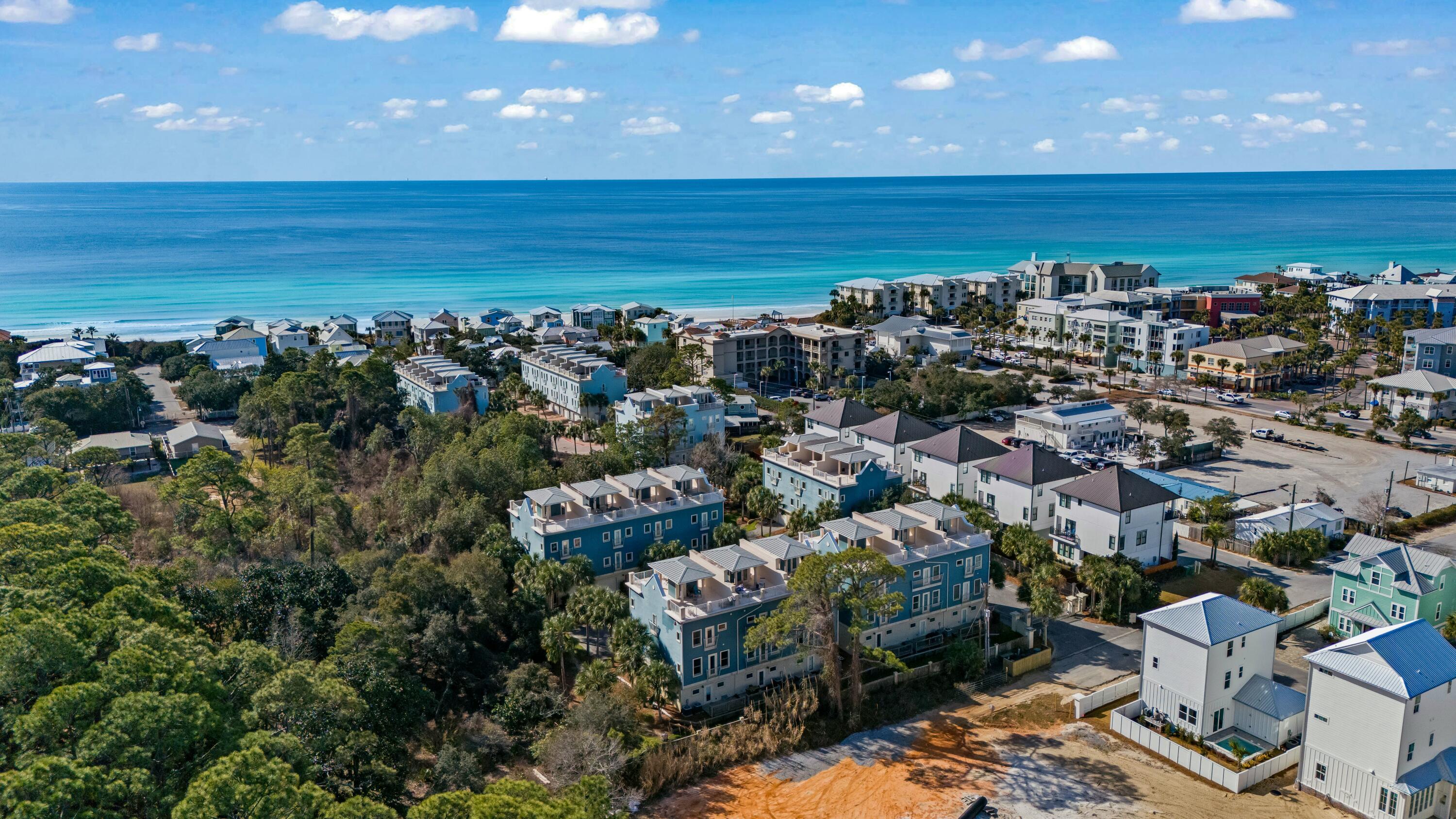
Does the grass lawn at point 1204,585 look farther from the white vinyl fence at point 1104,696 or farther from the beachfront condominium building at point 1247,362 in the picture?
the beachfront condominium building at point 1247,362

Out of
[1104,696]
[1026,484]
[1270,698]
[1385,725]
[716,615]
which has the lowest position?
[1104,696]

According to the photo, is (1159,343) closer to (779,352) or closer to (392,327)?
(779,352)

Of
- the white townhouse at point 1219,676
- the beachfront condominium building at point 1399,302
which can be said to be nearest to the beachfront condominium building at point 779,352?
the white townhouse at point 1219,676

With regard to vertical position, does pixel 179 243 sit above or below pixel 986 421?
above

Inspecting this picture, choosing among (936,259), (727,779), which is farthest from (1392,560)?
(936,259)

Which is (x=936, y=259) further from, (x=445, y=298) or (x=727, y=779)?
(x=727, y=779)

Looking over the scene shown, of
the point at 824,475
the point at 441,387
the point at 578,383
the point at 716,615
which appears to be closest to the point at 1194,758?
the point at 716,615
